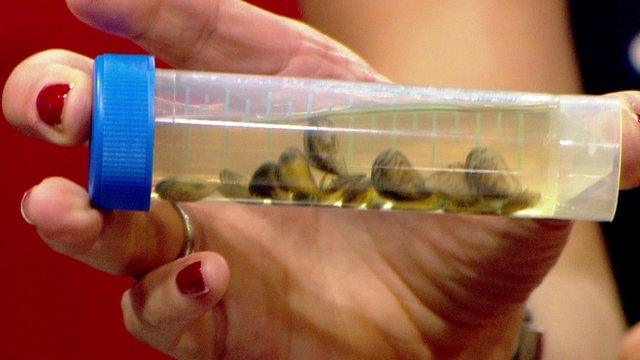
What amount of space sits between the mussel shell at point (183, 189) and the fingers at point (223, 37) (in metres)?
0.12

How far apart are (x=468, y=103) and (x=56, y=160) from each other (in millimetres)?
638

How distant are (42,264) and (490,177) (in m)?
0.67

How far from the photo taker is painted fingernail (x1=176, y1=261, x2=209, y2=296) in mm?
490

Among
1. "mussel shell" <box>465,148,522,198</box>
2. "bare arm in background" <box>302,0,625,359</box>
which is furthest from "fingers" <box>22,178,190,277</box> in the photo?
"bare arm in background" <box>302,0,625,359</box>

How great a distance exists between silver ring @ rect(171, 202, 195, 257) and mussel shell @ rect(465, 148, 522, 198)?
0.21 metres

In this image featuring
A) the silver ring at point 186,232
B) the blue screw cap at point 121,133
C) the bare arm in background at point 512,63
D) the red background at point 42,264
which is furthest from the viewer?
the red background at point 42,264

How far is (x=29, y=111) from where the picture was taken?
0.45 m

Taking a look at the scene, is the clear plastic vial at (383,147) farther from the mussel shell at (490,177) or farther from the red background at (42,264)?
the red background at (42,264)

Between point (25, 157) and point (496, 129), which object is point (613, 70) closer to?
point (496, 129)

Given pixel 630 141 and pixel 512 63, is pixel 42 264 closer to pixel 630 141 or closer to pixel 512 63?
pixel 512 63

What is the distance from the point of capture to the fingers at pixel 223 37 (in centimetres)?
52

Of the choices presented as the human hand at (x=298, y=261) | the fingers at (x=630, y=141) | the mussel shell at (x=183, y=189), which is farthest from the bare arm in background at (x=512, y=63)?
the mussel shell at (x=183, y=189)

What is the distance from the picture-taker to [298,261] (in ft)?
2.06

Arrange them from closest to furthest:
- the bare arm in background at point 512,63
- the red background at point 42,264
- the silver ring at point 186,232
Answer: the silver ring at point 186,232 < the bare arm in background at point 512,63 < the red background at point 42,264
